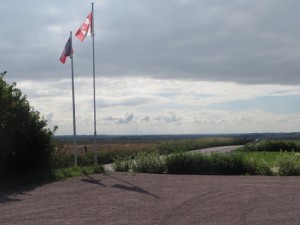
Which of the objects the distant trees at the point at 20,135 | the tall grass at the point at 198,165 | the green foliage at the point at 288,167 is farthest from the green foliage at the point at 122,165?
the green foliage at the point at 288,167

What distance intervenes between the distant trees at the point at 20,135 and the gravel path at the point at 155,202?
203cm

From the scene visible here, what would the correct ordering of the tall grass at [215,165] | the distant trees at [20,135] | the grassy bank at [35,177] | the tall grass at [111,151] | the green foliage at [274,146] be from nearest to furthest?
the grassy bank at [35,177] → the distant trees at [20,135] → the tall grass at [215,165] → the tall grass at [111,151] → the green foliage at [274,146]

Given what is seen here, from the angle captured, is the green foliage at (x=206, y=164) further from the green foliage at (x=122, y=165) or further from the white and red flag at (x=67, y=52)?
the white and red flag at (x=67, y=52)

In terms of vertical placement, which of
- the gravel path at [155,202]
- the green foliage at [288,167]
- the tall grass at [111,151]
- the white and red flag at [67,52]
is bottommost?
the gravel path at [155,202]

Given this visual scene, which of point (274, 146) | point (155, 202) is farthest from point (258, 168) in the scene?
point (274, 146)

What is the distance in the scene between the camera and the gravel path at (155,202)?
955 centimetres

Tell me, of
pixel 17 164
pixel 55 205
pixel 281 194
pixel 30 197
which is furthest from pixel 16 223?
pixel 17 164

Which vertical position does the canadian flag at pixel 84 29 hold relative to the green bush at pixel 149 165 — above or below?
above

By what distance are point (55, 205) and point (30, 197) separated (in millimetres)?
1696

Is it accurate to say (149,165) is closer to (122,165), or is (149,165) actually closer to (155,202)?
(122,165)

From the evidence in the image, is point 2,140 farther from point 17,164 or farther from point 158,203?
point 158,203

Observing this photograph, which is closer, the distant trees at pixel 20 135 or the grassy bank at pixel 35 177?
the grassy bank at pixel 35 177

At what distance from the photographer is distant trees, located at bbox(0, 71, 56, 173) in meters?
16.7

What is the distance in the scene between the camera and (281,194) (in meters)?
13.0
